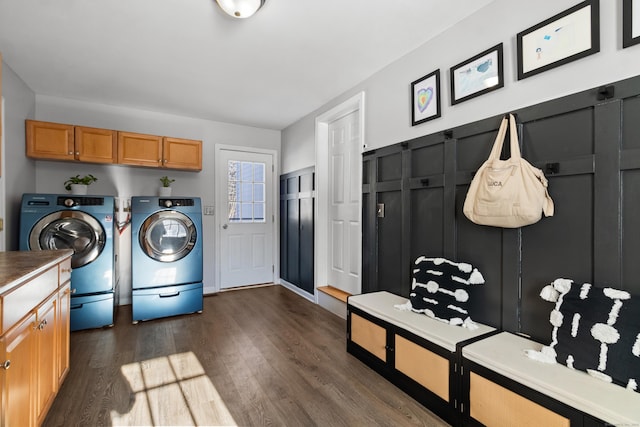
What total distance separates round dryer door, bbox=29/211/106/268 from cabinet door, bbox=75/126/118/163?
75cm

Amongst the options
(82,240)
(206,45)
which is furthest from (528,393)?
(82,240)

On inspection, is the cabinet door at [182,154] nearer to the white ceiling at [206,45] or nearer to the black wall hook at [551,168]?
the white ceiling at [206,45]

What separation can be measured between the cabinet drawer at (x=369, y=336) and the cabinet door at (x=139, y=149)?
9.74 ft

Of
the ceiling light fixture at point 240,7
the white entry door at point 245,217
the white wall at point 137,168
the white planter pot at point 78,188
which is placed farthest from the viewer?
the white entry door at point 245,217

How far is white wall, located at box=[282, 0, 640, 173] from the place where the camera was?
1.48m

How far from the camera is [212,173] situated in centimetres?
444

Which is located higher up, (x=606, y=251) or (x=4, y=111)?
(x=4, y=111)

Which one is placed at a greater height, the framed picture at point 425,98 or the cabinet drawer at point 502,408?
the framed picture at point 425,98

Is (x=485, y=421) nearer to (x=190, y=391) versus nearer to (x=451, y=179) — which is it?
(x=451, y=179)

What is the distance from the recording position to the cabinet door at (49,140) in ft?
10.2

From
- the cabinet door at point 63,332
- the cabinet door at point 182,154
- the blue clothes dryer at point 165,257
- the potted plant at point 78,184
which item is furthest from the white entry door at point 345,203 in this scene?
A: the potted plant at point 78,184

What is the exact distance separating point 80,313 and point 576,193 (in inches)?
161

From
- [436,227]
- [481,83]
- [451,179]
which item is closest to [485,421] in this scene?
[436,227]

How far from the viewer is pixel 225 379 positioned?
2.18 metres
